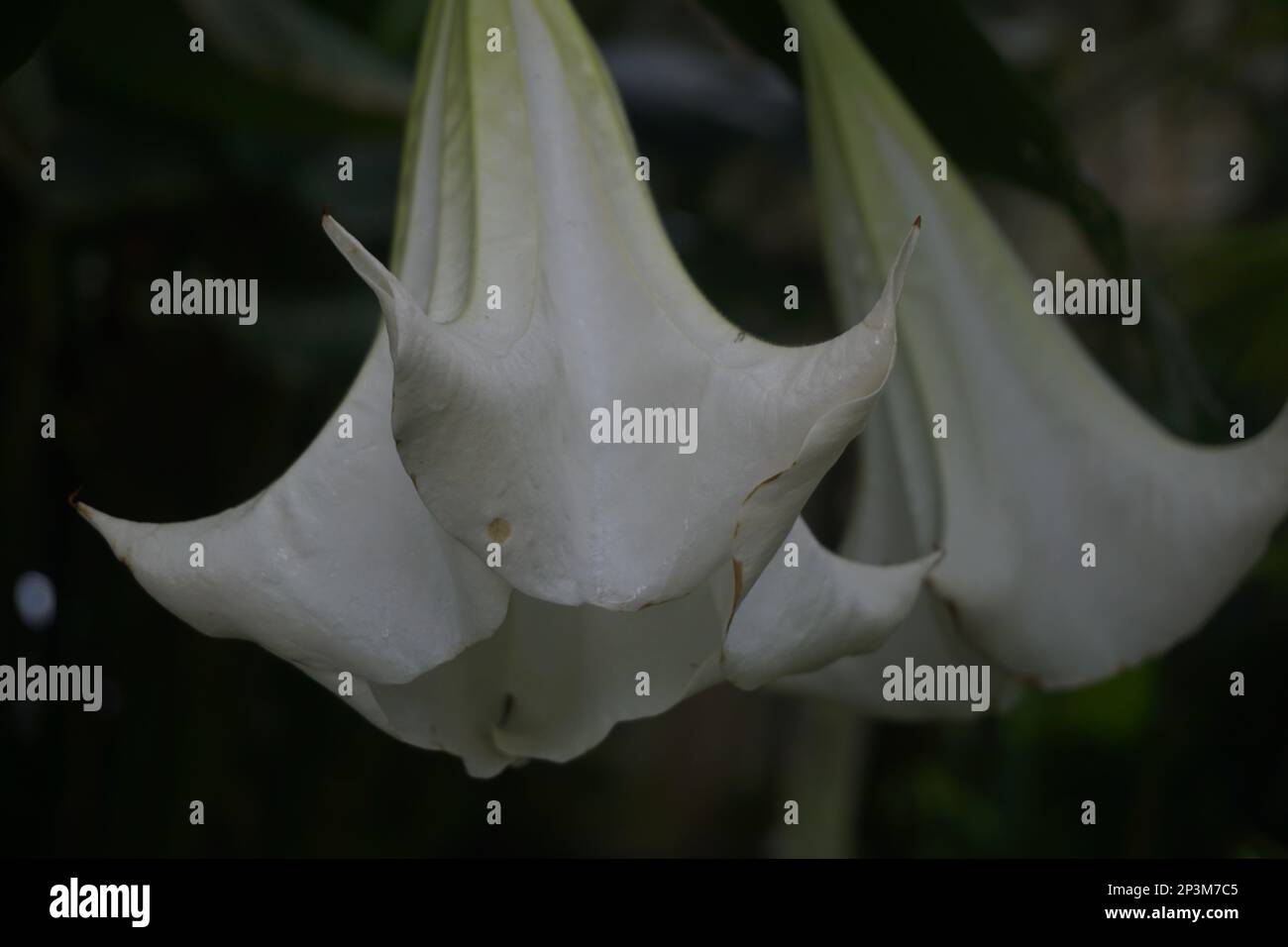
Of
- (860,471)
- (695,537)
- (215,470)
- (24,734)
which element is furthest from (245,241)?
(695,537)

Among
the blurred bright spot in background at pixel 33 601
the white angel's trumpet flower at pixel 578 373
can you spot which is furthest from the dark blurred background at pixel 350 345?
the white angel's trumpet flower at pixel 578 373

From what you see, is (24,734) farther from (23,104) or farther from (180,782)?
(23,104)

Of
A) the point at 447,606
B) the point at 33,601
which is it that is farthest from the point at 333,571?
the point at 33,601

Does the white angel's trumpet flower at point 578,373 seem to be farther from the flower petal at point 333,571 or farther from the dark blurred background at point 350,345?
the dark blurred background at point 350,345

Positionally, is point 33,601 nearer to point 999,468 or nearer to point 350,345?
point 350,345

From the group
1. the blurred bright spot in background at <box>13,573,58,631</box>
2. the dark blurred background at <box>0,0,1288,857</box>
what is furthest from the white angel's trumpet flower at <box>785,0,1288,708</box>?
the blurred bright spot in background at <box>13,573,58,631</box>
